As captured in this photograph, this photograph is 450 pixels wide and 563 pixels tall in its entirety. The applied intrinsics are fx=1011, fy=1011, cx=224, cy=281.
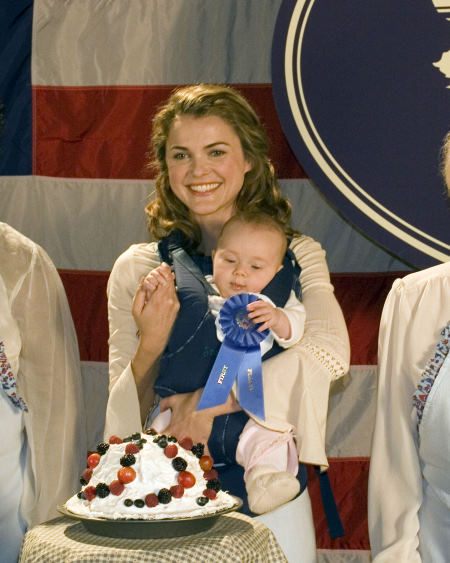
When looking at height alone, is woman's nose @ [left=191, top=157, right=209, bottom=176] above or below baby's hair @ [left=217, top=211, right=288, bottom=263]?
above

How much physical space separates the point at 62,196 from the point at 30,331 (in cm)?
81

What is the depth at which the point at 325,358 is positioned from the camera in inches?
111

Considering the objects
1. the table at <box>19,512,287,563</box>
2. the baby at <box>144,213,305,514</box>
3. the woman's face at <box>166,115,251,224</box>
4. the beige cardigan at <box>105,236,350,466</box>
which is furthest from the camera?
the woman's face at <box>166,115,251,224</box>

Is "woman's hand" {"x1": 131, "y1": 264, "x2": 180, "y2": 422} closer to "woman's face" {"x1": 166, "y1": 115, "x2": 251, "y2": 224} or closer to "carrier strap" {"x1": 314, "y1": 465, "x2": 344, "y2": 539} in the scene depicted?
"woman's face" {"x1": 166, "y1": 115, "x2": 251, "y2": 224}

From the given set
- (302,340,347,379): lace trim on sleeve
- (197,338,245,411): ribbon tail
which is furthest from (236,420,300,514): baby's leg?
(302,340,347,379): lace trim on sleeve

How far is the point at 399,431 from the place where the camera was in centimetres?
263

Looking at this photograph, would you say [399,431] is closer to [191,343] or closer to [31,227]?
[191,343]

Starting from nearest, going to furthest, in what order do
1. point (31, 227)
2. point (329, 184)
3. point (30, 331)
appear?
point (30, 331), point (329, 184), point (31, 227)

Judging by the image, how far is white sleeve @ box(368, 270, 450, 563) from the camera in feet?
8.48

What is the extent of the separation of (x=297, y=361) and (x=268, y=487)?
40 cm

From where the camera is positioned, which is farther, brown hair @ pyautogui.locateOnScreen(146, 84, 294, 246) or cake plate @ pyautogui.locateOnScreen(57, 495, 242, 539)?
brown hair @ pyautogui.locateOnScreen(146, 84, 294, 246)

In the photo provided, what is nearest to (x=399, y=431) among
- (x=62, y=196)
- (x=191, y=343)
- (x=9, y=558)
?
(x=191, y=343)

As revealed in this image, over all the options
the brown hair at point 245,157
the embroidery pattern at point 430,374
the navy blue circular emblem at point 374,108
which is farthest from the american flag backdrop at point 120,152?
the embroidery pattern at point 430,374

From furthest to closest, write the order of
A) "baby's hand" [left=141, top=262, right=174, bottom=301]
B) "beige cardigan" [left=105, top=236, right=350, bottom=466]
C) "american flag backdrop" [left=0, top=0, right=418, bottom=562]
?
1. "american flag backdrop" [left=0, top=0, right=418, bottom=562]
2. "baby's hand" [left=141, top=262, right=174, bottom=301]
3. "beige cardigan" [left=105, top=236, right=350, bottom=466]
